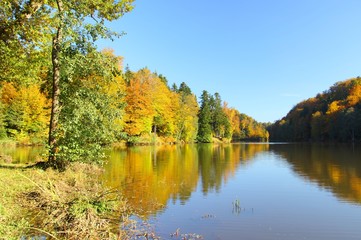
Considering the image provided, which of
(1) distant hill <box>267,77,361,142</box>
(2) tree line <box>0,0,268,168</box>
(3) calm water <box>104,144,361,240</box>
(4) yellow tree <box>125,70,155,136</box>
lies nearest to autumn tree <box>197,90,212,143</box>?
(4) yellow tree <box>125,70,155,136</box>

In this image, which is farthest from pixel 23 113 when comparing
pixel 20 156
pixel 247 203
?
pixel 247 203

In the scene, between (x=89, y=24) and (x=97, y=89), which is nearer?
(x=89, y=24)

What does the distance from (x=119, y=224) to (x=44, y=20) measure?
349 inches

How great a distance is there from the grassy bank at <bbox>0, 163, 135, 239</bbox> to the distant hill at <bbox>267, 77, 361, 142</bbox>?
82.7 metres

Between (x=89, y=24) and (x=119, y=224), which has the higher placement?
(x=89, y=24)

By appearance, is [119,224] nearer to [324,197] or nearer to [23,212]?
[23,212]

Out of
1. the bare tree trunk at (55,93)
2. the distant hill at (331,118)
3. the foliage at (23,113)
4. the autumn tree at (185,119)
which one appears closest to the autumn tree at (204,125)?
the autumn tree at (185,119)

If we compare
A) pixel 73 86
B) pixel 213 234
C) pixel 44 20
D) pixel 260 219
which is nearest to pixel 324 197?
pixel 260 219

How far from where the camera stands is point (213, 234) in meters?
9.16

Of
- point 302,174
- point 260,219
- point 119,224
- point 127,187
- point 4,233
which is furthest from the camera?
point 302,174

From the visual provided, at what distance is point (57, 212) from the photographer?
867 centimetres

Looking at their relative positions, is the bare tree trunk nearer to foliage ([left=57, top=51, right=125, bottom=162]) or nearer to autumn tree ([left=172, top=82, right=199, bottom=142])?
foliage ([left=57, top=51, right=125, bottom=162])

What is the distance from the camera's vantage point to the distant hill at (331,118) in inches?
3292

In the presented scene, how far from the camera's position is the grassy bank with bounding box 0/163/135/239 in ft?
24.6
